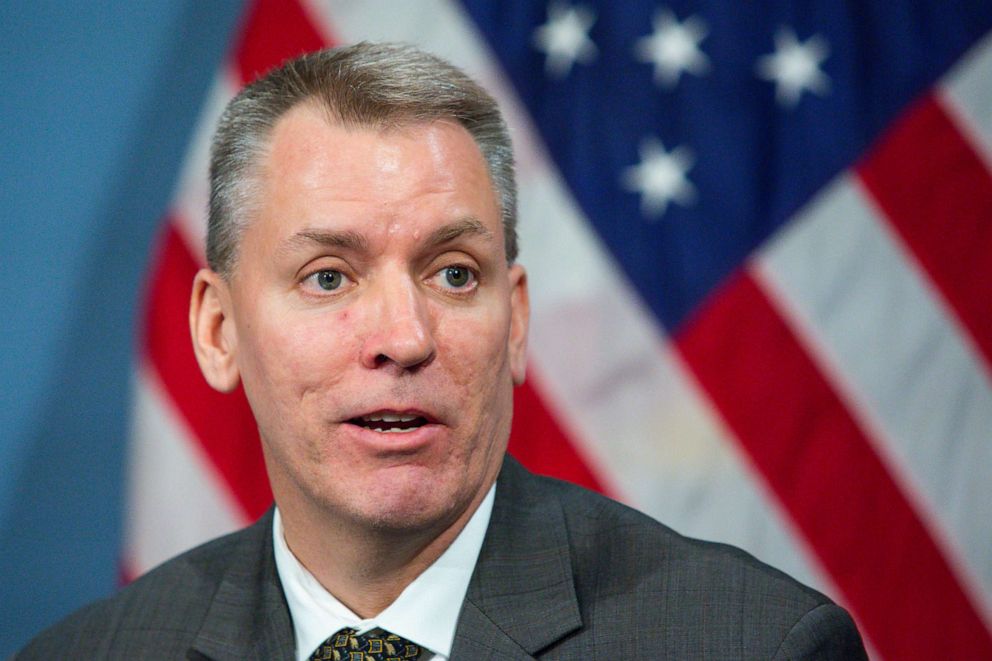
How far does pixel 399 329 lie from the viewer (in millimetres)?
1437

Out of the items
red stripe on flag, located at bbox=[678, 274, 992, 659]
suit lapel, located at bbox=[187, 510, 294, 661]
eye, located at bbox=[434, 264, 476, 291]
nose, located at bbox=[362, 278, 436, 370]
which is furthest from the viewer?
red stripe on flag, located at bbox=[678, 274, 992, 659]

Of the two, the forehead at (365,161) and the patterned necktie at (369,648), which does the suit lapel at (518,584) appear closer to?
the patterned necktie at (369,648)

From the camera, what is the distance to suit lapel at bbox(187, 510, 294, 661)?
1645 millimetres

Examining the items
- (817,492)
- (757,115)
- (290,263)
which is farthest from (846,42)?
(290,263)

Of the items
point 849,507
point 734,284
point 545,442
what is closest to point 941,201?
point 734,284

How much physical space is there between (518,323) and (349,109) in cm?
39

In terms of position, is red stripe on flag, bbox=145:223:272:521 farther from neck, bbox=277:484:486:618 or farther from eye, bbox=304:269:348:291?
eye, bbox=304:269:348:291

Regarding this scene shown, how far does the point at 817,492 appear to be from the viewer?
2.57 metres

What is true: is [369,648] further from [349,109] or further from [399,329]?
[349,109]

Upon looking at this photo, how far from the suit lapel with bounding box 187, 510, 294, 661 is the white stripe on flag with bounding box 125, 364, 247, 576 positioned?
85 cm

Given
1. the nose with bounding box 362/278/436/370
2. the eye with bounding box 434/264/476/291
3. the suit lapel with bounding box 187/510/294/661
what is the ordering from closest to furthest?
the nose with bounding box 362/278/436/370 → the eye with bounding box 434/264/476/291 → the suit lapel with bounding box 187/510/294/661

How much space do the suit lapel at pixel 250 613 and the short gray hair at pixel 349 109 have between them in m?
0.41

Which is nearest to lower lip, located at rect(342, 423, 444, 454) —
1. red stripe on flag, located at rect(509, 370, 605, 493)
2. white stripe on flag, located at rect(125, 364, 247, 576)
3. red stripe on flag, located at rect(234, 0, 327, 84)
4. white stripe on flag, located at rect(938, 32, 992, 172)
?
red stripe on flag, located at rect(509, 370, 605, 493)

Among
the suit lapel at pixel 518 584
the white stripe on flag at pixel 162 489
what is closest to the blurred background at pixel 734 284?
the white stripe on flag at pixel 162 489
